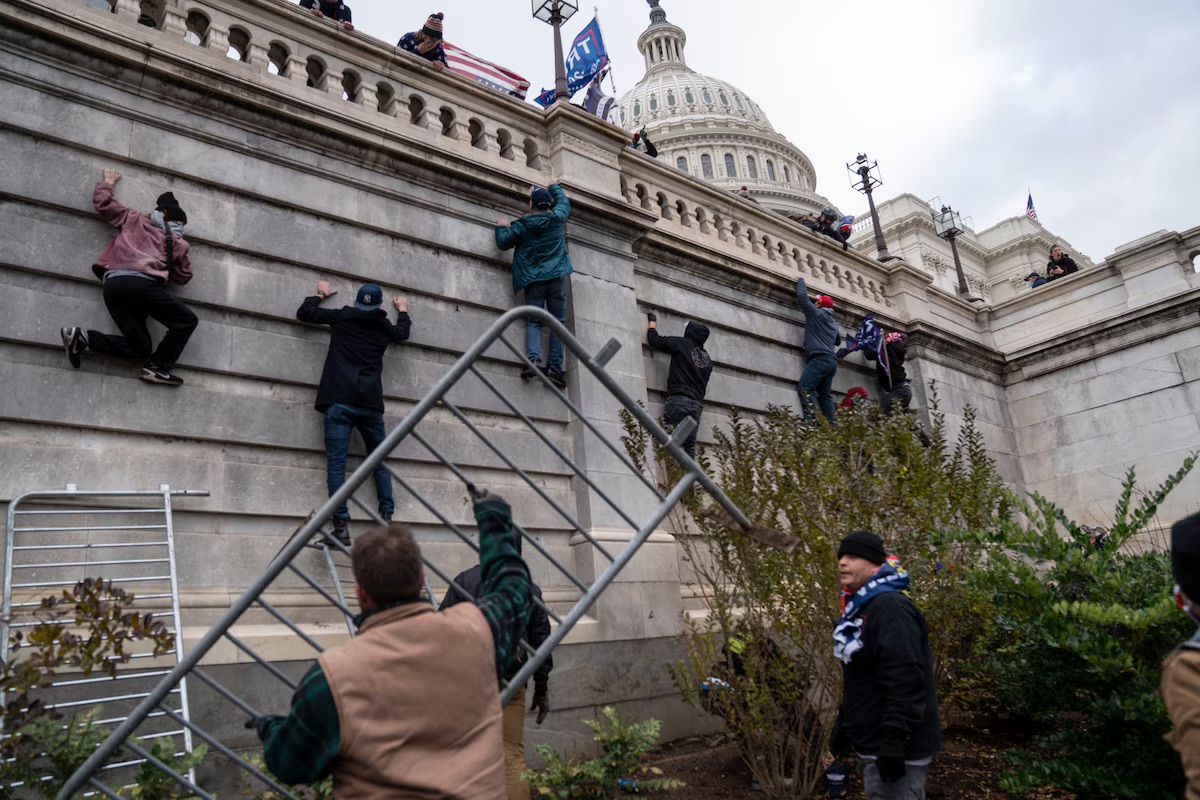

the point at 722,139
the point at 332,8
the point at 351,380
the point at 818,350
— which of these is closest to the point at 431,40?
the point at 332,8

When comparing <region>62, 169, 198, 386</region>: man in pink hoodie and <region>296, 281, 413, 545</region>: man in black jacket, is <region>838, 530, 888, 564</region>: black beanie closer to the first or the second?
<region>296, 281, 413, 545</region>: man in black jacket

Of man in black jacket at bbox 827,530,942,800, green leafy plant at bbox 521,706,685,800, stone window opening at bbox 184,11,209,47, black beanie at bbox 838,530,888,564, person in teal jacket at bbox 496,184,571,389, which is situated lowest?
green leafy plant at bbox 521,706,685,800

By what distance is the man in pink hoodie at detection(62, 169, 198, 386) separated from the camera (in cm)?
728

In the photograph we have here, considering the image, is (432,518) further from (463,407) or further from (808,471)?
(808,471)

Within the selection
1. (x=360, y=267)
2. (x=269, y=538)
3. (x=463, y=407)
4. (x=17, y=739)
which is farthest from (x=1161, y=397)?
(x=17, y=739)

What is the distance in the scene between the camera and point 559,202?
1019 centimetres

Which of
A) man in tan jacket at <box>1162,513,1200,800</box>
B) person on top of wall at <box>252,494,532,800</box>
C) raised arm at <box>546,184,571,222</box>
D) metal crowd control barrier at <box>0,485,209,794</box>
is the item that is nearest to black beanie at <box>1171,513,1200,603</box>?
man in tan jacket at <box>1162,513,1200,800</box>

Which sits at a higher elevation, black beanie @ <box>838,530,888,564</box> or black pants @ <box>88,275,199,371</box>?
black pants @ <box>88,275,199,371</box>

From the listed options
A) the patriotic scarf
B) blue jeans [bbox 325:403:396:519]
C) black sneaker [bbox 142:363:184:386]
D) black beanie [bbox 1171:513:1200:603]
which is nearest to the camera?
black beanie [bbox 1171:513:1200:603]

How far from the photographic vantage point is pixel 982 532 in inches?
253

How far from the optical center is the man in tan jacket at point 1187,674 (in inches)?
107

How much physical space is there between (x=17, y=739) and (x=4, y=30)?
245 inches

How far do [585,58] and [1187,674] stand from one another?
43.0 feet

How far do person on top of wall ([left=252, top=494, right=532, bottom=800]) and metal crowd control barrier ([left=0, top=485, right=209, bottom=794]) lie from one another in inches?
146
